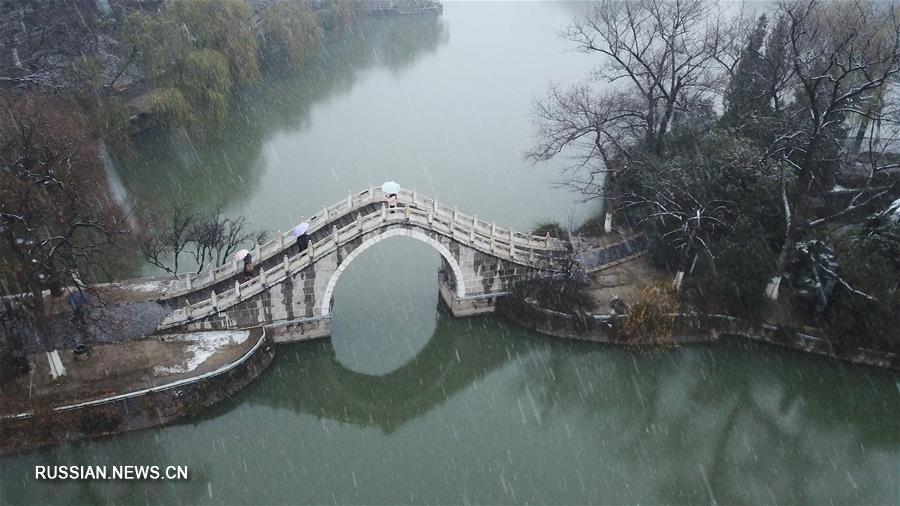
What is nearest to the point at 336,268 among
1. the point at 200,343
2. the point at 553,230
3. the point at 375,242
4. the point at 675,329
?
the point at 375,242

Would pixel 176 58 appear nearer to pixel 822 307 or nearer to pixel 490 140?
pixel 490 140

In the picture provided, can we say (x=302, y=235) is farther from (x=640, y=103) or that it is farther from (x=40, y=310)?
(x=640, y=103)

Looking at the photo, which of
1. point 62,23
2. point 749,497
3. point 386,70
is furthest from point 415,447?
point 386,70

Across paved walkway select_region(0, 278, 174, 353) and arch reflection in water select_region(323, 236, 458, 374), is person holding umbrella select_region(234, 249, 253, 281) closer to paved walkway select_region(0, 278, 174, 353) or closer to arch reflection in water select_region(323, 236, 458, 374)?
paved walkway select_region(0, 278, 174, 353)

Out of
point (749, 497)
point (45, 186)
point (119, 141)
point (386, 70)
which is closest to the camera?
point (749, 497)

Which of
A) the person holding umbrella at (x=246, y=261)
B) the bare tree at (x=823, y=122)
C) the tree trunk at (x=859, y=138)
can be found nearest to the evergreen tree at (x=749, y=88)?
the bare tree at (x=823, y=122)

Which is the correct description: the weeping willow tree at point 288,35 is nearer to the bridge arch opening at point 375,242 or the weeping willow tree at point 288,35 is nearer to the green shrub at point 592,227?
the green shrub at point 592,227
